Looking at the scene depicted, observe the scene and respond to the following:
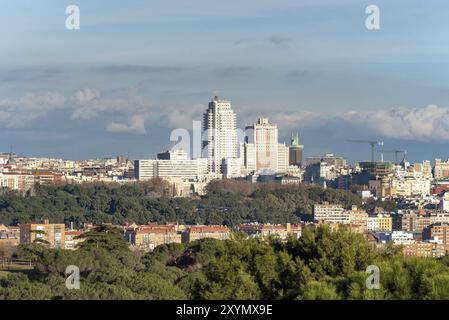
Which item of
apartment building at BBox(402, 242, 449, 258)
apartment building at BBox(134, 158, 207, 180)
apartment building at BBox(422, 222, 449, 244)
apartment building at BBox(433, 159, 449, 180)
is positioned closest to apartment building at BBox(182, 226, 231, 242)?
apartment building at BBox(402, 242, 449, 258)

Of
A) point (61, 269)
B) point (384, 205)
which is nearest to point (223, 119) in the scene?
point (384, 205)

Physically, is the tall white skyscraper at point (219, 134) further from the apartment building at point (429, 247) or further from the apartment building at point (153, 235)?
the apartment building at point (429, 247)

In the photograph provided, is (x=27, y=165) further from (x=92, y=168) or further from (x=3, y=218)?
(x=3, y=218)

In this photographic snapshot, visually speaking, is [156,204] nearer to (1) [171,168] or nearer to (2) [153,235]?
(2) [153,235]

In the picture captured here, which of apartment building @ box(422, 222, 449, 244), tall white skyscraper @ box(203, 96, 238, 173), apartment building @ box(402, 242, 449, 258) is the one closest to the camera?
apartment building @ box(402, 242, 449, 258)

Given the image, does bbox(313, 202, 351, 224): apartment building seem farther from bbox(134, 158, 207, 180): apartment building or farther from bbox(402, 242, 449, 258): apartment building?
bbox(134, 158, 207, 180): apartment building

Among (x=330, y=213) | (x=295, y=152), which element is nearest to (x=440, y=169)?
(x=295, y=152)

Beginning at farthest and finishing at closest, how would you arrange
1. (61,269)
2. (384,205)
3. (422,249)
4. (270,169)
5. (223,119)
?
(270,169) < (223,119) < (384,205) < (422,249) < (61,269)

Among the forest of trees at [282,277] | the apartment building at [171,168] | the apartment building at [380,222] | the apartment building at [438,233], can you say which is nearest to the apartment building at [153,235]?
the apartment building at [438,233]
